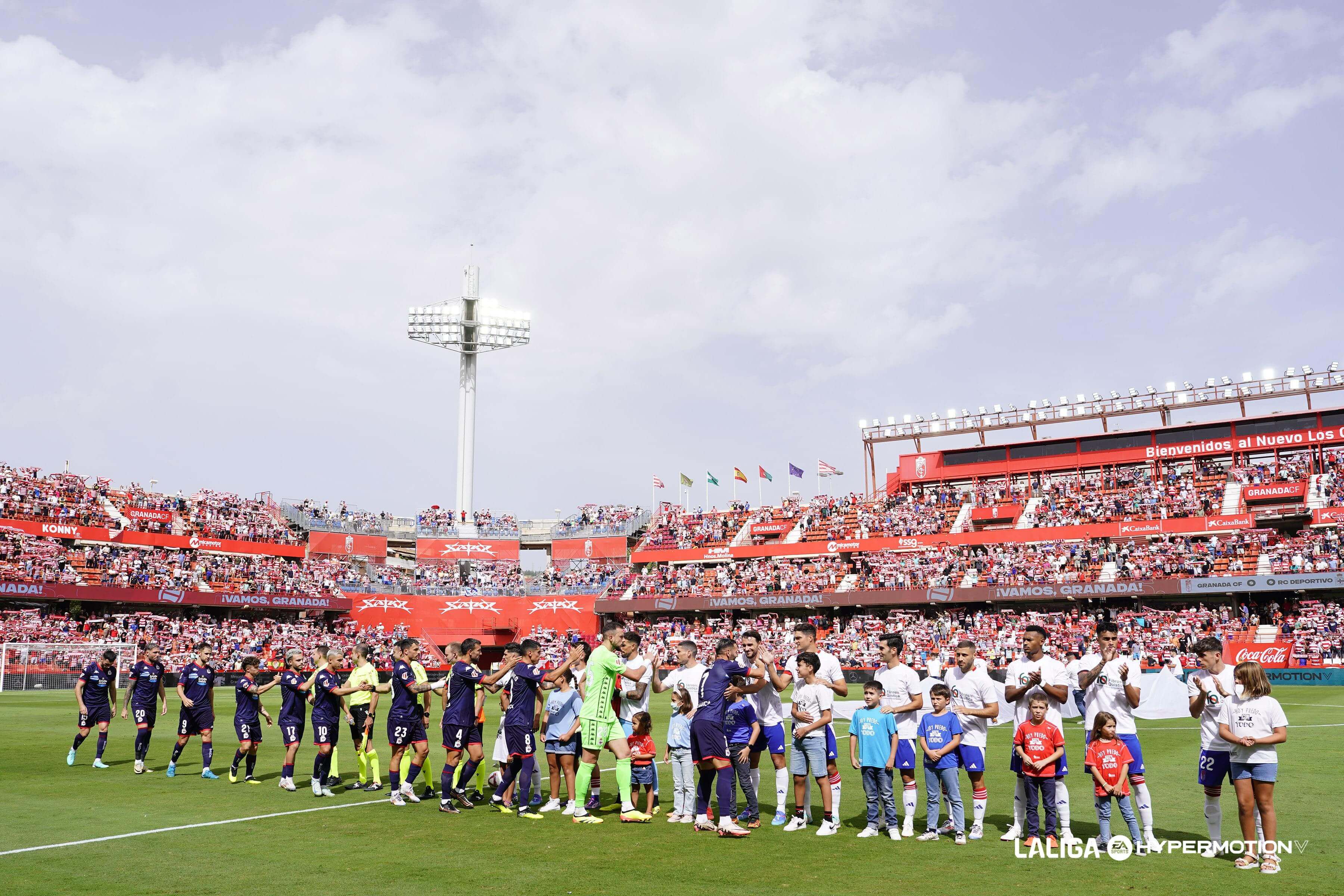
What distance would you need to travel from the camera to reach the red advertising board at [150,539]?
50.1m

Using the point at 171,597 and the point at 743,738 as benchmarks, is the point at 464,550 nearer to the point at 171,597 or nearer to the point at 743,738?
the point at 171,597

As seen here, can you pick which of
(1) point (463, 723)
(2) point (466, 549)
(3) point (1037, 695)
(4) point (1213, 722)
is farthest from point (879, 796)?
(2) point (466, 549)

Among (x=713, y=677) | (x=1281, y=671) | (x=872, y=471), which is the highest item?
(x=872, y=471)

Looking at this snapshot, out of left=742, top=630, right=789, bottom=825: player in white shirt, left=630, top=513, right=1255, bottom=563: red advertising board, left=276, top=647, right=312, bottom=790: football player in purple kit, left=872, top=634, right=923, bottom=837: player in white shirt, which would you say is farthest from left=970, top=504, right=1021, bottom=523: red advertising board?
left=276, top=647, right=312, bottom=790: football player in purple kit

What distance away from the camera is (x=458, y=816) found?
11719 millimetres

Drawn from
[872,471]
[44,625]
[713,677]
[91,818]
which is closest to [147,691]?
[91,818]

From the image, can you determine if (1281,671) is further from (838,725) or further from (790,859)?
(790,859)

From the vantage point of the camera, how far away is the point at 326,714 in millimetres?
13523

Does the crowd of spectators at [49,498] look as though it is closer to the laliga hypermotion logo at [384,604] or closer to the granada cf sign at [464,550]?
the laliga hypermotion logo at [384,604]

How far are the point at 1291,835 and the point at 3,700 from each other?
36312mm

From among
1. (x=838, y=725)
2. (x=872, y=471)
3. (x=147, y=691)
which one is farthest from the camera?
(x=872, y=471)

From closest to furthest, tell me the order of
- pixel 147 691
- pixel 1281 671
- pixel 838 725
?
pixel 147 691
pixel 838 725
pixel 1281 671

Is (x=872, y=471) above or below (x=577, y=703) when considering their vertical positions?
above

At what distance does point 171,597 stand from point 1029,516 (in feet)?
150
